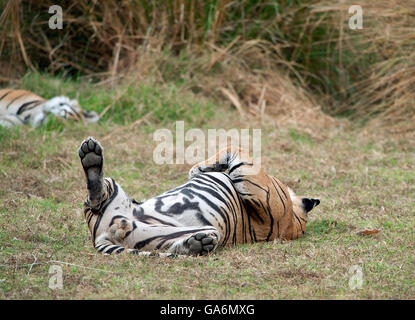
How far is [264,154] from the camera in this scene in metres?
6.29

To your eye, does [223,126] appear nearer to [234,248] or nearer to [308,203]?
[308,203]

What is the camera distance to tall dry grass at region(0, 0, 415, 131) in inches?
299

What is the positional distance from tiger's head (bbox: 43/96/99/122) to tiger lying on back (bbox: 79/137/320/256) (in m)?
3.37

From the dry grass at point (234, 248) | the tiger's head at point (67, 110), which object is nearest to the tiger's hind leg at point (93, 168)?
the dry grass at point (234, 248)

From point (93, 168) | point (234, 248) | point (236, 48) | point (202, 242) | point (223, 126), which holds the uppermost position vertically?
point (236, 48)

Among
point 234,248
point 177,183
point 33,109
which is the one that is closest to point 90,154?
point 234,248

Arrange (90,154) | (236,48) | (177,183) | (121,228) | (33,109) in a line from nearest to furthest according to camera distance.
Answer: (90,154), (121,228), (177,183), (33,109), (236,48)

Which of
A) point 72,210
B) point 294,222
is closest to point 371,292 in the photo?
point 294,222

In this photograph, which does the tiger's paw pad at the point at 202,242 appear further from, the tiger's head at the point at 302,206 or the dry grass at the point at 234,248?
the tiger's head at the point at 302,206

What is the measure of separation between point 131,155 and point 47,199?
1408 mm

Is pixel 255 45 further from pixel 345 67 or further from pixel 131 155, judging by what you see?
pixel 131 155

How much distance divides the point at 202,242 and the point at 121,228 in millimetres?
433

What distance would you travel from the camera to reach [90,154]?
10.5ft
